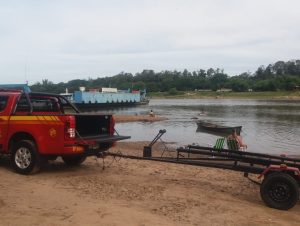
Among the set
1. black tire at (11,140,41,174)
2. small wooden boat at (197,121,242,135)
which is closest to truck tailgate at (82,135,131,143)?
black tire at (11,140,41,174)

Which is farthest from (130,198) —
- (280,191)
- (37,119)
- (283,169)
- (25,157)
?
(25,157)

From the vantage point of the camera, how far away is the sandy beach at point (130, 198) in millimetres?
6441

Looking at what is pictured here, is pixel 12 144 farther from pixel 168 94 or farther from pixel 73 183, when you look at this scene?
pixel 168 94

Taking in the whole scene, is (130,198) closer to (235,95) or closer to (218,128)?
(218,128)

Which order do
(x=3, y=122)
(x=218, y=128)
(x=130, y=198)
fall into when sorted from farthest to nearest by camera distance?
(x=218, y=128), (x=3, y=122), (x=130, y=198)

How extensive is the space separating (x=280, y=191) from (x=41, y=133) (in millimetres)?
4823

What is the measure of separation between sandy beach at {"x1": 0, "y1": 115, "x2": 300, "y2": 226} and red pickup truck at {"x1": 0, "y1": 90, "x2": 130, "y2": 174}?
18.1 inches

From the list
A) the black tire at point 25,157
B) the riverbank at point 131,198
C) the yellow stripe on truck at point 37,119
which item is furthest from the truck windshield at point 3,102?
the riverbank at point 131,198

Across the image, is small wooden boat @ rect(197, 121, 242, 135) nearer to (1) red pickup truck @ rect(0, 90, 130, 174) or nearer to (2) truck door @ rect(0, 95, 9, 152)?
(1) red pickup truck @ rect(0, 90, 130, 174)

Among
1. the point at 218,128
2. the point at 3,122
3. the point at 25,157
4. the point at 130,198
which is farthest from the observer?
the point at 218,128

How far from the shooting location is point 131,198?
7684 mm

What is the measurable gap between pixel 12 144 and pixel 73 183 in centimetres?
192

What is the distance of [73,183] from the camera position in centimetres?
881

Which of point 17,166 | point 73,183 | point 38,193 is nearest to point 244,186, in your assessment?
point 73,183
